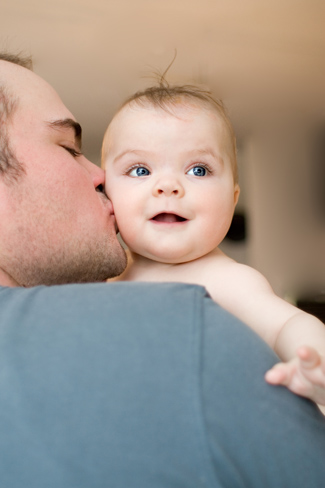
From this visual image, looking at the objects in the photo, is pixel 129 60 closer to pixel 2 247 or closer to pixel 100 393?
pixel 2 247

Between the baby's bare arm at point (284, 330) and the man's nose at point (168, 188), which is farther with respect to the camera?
the man's nose at point (168, 188)

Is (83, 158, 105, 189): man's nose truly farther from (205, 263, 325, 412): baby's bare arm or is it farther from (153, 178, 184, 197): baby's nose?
(205, 263, 325, 412): baby's bare arm

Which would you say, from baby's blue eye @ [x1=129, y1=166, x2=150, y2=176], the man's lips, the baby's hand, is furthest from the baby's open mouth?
the baby's hand

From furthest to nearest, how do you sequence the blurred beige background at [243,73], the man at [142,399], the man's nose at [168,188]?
the blurred beige background at [243,73] < the man's nose at [168,188] < the man at [142,399]

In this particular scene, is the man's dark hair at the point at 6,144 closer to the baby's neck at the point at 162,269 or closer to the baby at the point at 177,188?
the baby at the point at 177,188

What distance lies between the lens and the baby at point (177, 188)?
112 centimetres

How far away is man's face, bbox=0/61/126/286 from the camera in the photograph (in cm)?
112

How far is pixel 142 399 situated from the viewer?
65 cm

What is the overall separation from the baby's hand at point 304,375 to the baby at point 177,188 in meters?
0.33

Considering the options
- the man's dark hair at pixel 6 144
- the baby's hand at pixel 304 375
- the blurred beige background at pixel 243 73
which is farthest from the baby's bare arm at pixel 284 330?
the blurred beige background at pixel 243 73

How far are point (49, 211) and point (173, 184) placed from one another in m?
0.28

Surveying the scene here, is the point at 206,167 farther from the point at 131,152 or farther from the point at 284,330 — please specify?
the point at 284,330

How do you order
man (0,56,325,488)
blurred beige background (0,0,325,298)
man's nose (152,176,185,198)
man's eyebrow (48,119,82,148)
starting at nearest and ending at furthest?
man (0,56,325,488), man's nose (152,176,185,198), man's eyebrow (48,119,82,148), blurred beige background (0,0,325,298)

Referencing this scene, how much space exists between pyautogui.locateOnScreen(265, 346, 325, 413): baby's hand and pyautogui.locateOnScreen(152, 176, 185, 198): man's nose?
52 cm
